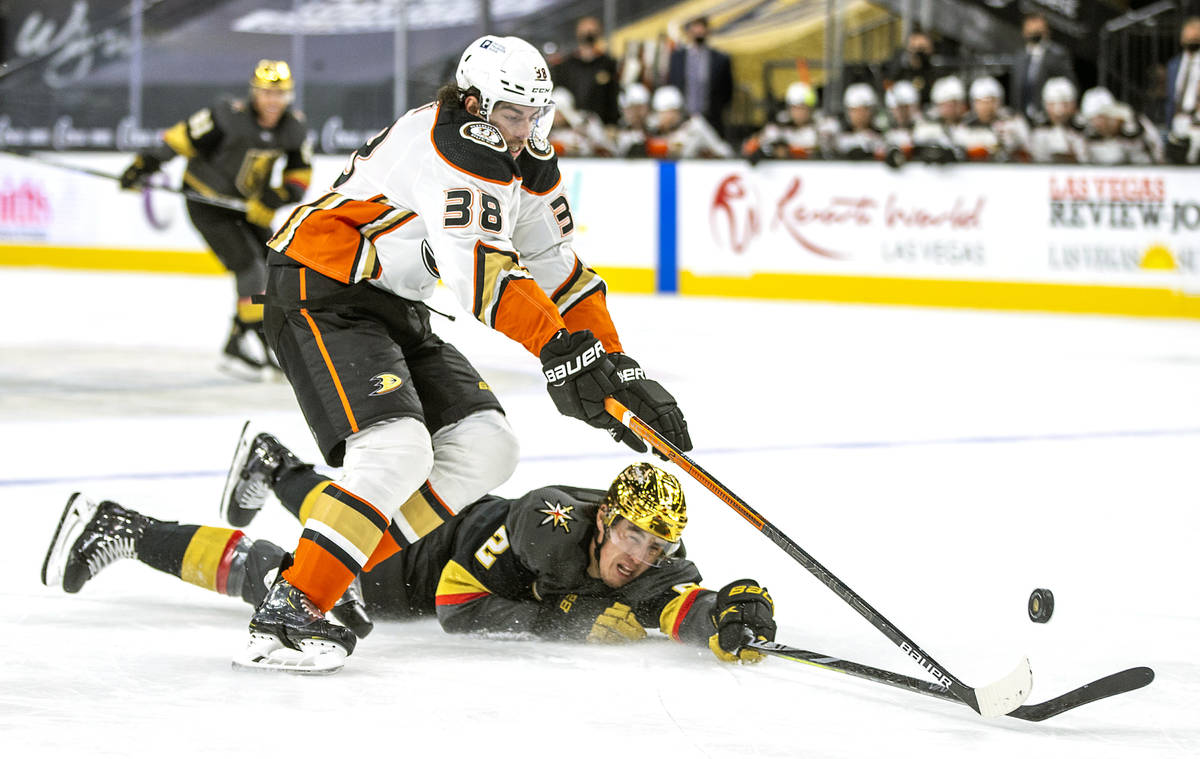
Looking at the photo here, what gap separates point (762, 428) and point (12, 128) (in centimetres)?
973

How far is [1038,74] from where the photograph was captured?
37.3 feet

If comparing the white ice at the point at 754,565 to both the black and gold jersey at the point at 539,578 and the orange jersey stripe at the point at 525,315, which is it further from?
the orange jersey stripe at the point at 525,315

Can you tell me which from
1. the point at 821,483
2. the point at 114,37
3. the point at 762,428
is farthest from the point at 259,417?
the point at 114,37

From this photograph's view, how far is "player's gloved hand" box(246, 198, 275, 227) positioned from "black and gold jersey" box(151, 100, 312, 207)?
0.05m

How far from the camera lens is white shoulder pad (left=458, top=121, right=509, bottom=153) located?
2.99 metres

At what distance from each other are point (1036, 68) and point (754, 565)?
839cm

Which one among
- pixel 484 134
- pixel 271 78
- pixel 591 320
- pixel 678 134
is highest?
pixel 678 134

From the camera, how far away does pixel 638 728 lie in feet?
8.87

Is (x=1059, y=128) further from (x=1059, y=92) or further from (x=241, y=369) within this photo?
(x=241, y=369)

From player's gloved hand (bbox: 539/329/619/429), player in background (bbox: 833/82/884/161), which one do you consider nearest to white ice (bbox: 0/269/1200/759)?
player's gloved hand (bbox: 539/329/619/429)

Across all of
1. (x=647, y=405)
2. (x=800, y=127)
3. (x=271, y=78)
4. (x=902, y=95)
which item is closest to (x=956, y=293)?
(x=902, y=95)

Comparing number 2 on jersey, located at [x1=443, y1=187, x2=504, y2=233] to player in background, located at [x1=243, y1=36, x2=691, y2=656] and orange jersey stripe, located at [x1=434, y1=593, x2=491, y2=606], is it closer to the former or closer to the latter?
player in background, located at [x1=243, y1=36, x2=691, y2=656]

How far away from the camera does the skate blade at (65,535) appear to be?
3465 mm

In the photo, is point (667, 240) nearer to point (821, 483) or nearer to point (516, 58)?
point (821, 483)
